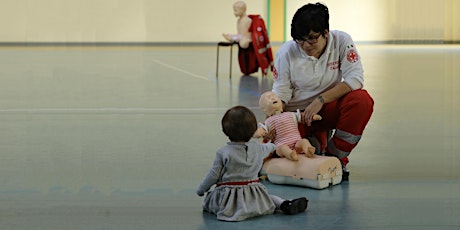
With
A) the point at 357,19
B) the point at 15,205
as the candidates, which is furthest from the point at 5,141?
the point at 357,19

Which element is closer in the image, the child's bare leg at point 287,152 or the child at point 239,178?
the child at point 239,178

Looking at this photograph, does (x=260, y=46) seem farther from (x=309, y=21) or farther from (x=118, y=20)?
(x=118, y=20)

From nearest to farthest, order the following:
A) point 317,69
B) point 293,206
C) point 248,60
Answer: point 293,206
point 317,69
point 248,60

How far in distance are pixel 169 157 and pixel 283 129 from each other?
108 cm

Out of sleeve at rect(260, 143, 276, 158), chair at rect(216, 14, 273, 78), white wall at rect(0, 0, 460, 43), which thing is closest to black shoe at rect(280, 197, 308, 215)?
sleeve at rect(260, 143, 276, 158)

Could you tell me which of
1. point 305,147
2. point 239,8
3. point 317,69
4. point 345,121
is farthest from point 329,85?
point 239,8

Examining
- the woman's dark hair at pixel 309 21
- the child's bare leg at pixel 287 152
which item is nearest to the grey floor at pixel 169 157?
the child's bare leg at pixel 287 152

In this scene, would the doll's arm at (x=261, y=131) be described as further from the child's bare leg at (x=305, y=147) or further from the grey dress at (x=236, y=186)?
the grey dress at (x=236, y=186)

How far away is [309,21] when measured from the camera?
4.51 metres

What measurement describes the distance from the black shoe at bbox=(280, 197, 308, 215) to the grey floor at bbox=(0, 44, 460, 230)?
0.04m

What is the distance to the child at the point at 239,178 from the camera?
152 inches

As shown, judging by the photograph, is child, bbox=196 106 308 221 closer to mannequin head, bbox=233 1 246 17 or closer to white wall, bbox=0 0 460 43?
mannequin head, bbox=233 1 246 17

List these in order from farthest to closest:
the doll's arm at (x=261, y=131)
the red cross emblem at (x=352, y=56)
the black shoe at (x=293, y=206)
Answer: the red cross emblem at (x=352, y=56) < the doll's arm at (x=261, y=131) < the black shoe at (x=293, y=206)

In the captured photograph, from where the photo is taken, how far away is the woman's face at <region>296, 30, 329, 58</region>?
459 centimetres
